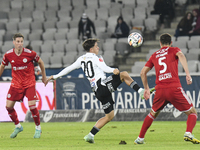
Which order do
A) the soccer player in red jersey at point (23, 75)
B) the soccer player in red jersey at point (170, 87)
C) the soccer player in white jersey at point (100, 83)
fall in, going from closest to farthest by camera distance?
the soccer player in red jersey at point (170, 87) < the soccer player in white jersey at point (100, 83) < the soccer player in red jersey at point (23, 75)

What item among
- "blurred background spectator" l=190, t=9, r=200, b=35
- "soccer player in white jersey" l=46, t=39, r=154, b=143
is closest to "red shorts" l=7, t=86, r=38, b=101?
"soccer player in white jersey" l=46, t=39, r=154, b=143

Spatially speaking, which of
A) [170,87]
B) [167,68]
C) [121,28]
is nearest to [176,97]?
[170,87]

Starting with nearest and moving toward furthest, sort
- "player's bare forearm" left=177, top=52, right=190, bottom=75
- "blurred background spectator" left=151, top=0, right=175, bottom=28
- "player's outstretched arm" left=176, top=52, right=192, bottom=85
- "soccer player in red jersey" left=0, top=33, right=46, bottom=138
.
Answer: "player's outstretched arm" left=176, top=52, right=192, bottom=85 < "player's bare forearm" left=177, top=52, right=190, bottom=75 < "soccer player in red jersey" left=0, top=33, right=46, bottom=138 < "blurred background spectator" left=151, top=0, right=175, bottom=28

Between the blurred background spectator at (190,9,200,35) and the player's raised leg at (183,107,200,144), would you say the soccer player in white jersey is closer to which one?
the player's raised leg at (183,107,200,144)

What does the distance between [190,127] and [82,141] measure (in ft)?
7.37

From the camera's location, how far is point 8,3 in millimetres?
25047

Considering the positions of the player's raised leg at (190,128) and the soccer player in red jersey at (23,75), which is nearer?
the player's raised leg at (190,128)

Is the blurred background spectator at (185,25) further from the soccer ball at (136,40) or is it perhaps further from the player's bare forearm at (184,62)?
the player's bare forearm at (184,62)

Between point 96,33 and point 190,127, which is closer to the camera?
point 190,127

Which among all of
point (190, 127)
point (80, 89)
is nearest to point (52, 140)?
point (190, 127)

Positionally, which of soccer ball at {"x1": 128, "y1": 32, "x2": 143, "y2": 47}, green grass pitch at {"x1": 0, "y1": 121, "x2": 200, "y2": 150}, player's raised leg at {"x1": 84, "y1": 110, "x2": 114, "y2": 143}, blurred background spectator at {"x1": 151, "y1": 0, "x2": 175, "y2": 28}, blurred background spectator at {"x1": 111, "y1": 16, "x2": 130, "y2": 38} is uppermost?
blurred background spectator at {"x1": 151, "y1": 0, "x2": 175, "y2": 28}

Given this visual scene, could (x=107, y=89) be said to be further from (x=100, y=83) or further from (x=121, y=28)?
(x=121, y=28)

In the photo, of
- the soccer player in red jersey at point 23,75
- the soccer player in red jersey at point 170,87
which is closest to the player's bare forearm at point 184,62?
the soccer player in red jersey at point 170,87

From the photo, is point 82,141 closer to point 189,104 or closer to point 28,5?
point 189,104
